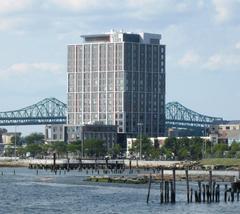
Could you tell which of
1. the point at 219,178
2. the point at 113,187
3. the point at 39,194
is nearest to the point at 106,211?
the point at 39,194

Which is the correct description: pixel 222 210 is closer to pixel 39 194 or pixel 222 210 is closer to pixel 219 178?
pixel 39 194

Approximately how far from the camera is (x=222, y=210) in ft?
310

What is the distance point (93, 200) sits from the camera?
109 meters

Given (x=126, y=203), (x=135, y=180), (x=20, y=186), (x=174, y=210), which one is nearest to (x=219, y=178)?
(x=135, y=180)

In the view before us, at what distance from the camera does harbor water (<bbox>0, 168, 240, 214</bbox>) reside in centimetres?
9525

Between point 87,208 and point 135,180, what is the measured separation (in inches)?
1825

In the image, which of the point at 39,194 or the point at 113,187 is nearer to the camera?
the point at 39,194

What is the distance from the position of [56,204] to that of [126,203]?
783 cm

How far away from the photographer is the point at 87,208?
322ft

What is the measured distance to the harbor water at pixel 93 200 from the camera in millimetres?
95250

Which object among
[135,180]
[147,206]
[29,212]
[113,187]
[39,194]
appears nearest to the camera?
[29,212]

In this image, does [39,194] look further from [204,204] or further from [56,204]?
[204,204]

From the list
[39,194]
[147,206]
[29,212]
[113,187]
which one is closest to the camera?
[29,212]

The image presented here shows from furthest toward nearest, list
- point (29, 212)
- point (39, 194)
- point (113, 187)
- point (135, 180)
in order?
1. point (135, 180)
2. point (113, 187)
3. point (39, 194)
4. point (29, 212)
